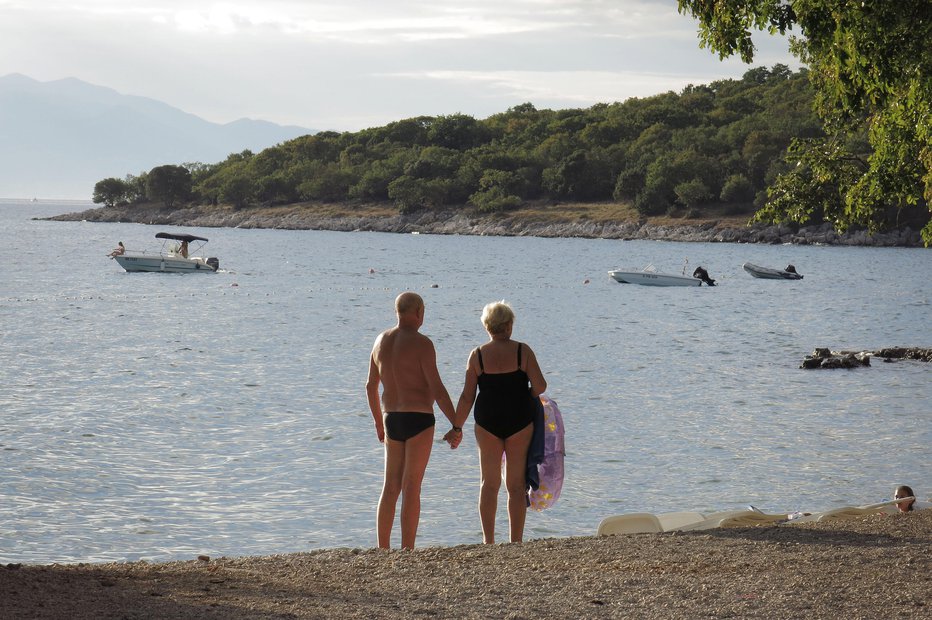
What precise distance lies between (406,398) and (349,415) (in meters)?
12.0

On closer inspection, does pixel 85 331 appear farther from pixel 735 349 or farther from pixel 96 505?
pixel 96 505

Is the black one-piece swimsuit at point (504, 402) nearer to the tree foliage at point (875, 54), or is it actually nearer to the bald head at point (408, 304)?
the bald head at point (408, 304)

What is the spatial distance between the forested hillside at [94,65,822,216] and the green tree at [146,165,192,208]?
0.57 feet

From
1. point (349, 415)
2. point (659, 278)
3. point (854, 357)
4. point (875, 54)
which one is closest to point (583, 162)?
point (659, 278)

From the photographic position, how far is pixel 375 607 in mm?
6578

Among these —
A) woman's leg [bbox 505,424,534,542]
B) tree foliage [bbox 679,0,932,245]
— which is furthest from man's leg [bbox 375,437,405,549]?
tree foliage [bbox 679,0,932,245]

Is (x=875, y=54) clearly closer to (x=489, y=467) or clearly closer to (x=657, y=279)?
(x=489, y=467)

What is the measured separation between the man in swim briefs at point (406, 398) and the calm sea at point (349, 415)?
3.15 metres

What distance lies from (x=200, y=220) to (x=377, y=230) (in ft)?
116

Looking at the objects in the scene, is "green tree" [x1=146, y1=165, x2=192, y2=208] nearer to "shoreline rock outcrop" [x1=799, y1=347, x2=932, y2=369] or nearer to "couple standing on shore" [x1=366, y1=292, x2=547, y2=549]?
"shoreline rock outcrop" [x1=799, y1=347, x2=932, y2=369]

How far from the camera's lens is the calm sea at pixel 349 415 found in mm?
12742

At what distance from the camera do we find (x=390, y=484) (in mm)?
8656

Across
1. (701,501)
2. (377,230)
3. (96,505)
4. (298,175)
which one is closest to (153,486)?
(96,505)

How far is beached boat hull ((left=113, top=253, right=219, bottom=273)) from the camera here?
6612 centimetres
